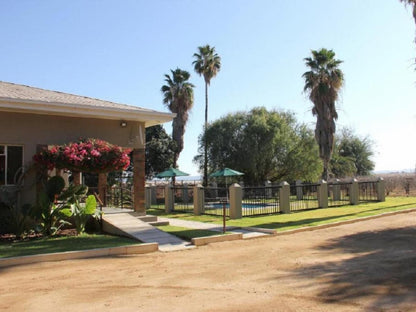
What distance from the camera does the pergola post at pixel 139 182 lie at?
43.9ft

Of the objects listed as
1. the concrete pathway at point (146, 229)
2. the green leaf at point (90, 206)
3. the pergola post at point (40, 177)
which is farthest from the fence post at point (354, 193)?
the pergola post at point (40, 177)

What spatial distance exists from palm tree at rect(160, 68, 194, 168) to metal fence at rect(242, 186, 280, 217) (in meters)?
15.0

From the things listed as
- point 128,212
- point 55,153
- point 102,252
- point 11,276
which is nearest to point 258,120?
point 128,212

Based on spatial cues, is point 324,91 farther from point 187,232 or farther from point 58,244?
point 58,244

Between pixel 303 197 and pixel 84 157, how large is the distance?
1441 centimetres

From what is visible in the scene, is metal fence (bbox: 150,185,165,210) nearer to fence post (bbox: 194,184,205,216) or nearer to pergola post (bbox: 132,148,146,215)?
fence post (bbox: 194,184,205,216)

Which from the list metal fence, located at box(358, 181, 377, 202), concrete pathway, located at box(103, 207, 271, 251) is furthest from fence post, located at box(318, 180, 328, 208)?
concrete pathway, located at box(103, 207, 271, 251)

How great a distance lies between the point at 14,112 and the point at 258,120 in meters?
20.8

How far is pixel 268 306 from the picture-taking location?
4785 millimetres

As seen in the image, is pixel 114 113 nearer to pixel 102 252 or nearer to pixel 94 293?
pixel 102 252

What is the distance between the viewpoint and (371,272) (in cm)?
640

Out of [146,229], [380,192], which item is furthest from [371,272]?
[380,192]

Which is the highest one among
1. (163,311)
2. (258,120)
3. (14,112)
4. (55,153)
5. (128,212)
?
(258,120)

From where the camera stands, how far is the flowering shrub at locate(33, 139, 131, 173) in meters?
10.7
